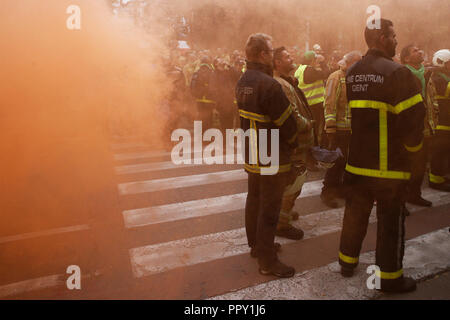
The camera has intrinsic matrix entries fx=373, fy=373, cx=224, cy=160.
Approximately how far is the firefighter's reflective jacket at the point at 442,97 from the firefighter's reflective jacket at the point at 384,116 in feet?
8.64

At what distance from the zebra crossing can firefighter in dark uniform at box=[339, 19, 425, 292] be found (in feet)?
2.81

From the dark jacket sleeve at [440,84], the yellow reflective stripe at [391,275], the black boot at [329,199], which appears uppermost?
the dark jacket sleeve at [440,84]

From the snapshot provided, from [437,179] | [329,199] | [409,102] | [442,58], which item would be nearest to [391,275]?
[409,102]

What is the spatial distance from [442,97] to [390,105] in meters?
3.14

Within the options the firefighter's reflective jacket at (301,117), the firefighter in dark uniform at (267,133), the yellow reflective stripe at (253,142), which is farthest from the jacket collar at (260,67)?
the yellow reflective stripe at (253,142)

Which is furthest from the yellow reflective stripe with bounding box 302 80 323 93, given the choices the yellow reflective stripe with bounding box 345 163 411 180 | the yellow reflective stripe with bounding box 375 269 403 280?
the yellow reflective stripe with bounding box 375 269 403 280

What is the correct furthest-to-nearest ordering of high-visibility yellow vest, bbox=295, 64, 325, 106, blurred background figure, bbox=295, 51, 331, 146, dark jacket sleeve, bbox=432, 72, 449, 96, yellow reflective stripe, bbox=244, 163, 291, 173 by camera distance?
high-visibility yellow vest, bbox=295, 64, 325, 106, blurred background figure, bbox=295, 51, 331, 146, dark jacket sleeve, bbox=432, 72, 449, 96, yellow reflective stripe, bbox=244, 163, 291, 173

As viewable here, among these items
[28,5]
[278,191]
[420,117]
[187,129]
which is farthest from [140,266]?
[187,129]

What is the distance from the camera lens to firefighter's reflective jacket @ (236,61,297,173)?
2.94 meters

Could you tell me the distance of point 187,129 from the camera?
33.4ft

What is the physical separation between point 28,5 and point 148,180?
3.76 m

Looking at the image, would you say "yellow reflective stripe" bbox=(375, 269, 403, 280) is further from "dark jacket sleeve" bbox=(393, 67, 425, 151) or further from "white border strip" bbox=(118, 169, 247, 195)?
"white border strip" bbox=(118, 169, 247, 195)

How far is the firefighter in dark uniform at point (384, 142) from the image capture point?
2.66 m

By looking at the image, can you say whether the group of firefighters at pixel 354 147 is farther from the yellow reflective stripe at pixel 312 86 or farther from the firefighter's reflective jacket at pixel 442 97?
the yellow reflective stripe at pixel 312 86
